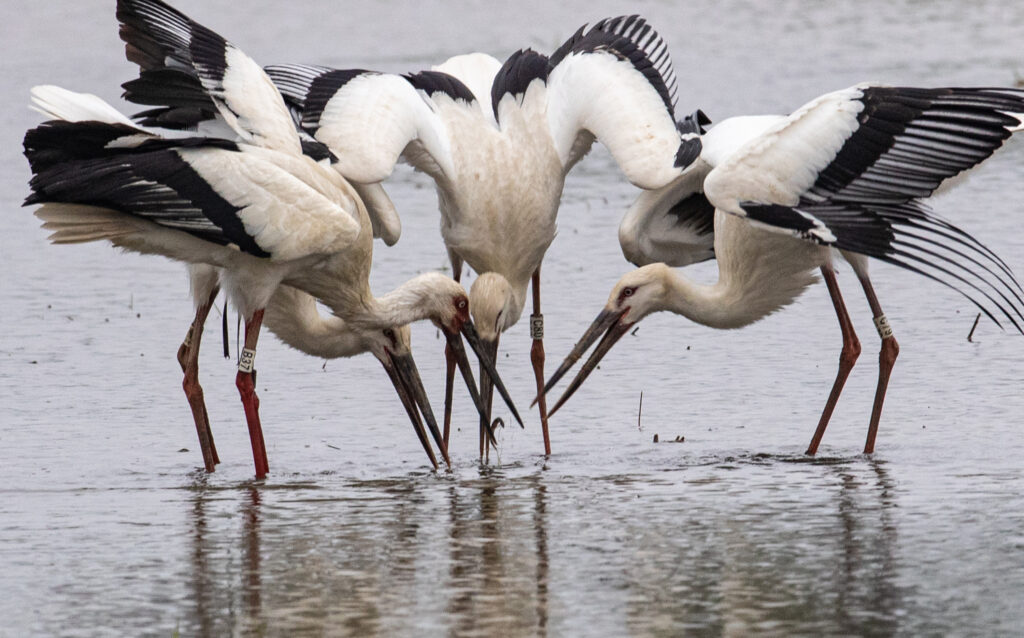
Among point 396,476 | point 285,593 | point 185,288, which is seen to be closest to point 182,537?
point 285,593

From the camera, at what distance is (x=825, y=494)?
6.50 m

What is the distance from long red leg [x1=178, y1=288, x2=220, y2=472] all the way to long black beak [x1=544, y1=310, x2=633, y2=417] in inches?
58.8

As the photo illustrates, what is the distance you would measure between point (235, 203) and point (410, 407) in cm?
126

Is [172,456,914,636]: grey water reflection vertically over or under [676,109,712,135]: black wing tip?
under

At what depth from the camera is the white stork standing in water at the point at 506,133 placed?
8125 millimetres

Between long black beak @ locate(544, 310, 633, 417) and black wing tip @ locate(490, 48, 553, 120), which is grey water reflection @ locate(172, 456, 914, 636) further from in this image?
black wing tip @ locate(490, 48, 553, 120)

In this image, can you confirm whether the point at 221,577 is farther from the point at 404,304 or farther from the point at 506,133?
the point at 506,133

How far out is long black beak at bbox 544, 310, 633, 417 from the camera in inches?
324

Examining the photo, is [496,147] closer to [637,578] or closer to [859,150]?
[859,150]

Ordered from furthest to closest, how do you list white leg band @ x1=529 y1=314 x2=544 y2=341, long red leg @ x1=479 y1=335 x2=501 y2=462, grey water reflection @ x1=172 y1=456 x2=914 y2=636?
white leg band @ x1=529 y1=314 x2=544 y2=341
long red leg @ x1=479 y1=335 x2=501 y2=462
grey water reflection @ x1=172 y1=456 x2=914 y2=636

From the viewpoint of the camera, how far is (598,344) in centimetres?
838

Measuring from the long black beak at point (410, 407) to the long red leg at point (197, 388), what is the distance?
824 mm

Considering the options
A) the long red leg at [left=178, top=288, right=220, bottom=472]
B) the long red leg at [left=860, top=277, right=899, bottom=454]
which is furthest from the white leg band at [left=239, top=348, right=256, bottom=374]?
the long red leg at [left=860, top=277, right=899, bottom=454]

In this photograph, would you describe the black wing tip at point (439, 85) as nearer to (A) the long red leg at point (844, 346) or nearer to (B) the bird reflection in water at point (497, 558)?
(A) the long red leg at point (844, 346)
